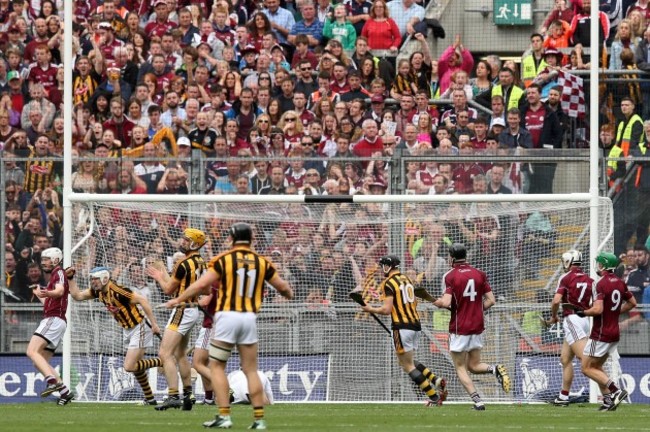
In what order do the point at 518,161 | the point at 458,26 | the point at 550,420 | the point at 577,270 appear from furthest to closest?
the point at 458,26
the point at 518,161
the point at 577,270
the point at 550,420

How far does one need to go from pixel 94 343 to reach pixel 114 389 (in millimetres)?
685

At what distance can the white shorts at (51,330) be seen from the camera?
60.0 feet

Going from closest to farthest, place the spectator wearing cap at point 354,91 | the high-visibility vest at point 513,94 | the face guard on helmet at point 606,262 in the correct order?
1. the face guard on helmet at point 606,262
2. the high-visibility vest at point 513,94
3. the spectator wearing cap at point 354,91

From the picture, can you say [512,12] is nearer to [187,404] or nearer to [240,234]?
[187,404]

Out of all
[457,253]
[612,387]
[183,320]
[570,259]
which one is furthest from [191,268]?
[612,387]

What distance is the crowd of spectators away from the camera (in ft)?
68.2

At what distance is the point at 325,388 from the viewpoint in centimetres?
2044

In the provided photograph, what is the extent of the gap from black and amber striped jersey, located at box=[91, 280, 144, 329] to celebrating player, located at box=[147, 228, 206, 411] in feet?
1.63

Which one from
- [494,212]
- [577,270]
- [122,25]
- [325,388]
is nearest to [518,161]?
[494,212]

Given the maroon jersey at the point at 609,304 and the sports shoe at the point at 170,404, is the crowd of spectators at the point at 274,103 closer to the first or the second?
the maroon jersey at the point at 609,304

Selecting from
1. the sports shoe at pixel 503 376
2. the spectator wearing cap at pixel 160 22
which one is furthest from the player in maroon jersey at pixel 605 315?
the spectator wearing cap at pixel 160 22

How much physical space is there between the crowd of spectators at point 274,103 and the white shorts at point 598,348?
2.91m

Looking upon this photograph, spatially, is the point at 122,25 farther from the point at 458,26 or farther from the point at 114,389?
the point at 114,389

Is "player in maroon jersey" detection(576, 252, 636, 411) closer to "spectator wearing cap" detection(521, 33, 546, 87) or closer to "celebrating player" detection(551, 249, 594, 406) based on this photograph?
"celebrating player" detection(551, 249, 594, 406)
